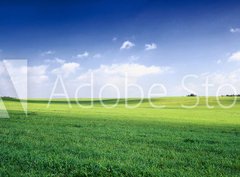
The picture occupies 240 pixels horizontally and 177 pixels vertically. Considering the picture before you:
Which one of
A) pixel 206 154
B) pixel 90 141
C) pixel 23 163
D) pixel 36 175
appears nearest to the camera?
pixel 36 175

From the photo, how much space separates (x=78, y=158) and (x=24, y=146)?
14.2 ft

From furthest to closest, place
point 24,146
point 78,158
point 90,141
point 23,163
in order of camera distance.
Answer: point 90,141, point 24,146, point 78,158, point 23,163

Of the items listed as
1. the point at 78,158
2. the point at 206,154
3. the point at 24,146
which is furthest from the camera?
the point at 24,146

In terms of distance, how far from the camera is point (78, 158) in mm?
13625

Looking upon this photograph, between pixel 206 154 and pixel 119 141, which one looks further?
pixel 119 141

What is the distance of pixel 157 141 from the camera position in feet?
63.3

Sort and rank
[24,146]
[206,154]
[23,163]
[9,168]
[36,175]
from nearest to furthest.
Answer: [36,175]
[9,168]
[23,163]
[206,154]
[24,146]

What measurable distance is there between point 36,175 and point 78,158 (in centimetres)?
288

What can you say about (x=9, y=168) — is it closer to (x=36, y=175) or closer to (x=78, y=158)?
(x=36, y=175)

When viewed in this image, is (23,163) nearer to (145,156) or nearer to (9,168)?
(9,168)

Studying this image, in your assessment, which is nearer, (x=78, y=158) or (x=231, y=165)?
(x=231, y=165)

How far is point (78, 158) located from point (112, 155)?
1563 mm

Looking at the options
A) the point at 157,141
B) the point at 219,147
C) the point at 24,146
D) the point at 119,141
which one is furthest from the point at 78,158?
the point at 219,147

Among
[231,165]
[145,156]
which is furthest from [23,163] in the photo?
[231,165]
